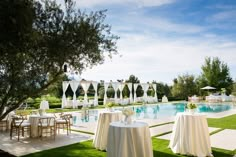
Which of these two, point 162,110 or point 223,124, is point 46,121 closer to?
point 223,124

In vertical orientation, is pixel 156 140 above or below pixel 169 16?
below

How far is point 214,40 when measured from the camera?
52.8 ft

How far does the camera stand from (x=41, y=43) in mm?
4668

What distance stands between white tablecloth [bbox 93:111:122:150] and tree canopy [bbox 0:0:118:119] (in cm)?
199

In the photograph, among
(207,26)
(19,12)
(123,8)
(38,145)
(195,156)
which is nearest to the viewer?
(19,12)

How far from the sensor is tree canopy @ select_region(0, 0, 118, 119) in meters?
4.07

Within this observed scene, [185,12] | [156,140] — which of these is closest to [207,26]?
[185,12]

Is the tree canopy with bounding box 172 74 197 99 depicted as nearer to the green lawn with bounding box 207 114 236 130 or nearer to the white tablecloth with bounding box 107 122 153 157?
the green lawn with bounding box 207 114 236 130

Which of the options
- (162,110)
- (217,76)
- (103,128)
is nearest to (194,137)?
(103,128)

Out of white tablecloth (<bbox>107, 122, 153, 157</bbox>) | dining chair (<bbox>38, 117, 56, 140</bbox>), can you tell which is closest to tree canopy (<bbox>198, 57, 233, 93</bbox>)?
dining chair (<bbox>38, 117, 56, 140</bbox>)

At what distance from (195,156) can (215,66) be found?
29953 millimetres

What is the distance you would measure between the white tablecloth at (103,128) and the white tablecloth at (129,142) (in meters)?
1.64

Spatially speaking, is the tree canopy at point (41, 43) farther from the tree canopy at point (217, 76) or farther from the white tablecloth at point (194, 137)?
the tree canopy at point (217, 76)

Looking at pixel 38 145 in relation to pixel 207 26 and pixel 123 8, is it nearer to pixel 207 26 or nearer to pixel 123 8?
pixel 123 8
